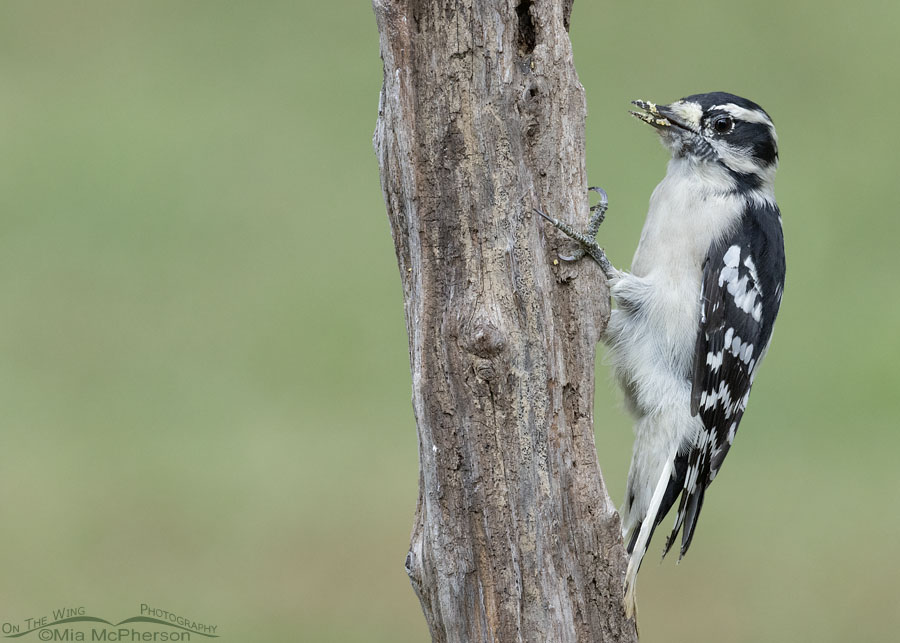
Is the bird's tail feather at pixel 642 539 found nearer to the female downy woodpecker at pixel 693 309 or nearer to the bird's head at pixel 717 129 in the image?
the female downy woodpecker at pixel 693 309

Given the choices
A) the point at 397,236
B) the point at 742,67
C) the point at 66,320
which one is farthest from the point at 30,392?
the point at 742,67

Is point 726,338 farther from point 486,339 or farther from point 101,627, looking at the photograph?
point 101,627

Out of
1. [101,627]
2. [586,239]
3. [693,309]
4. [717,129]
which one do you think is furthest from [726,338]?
[101,627]

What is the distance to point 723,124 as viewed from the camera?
4.37 metres

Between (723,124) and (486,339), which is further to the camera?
(723,124)

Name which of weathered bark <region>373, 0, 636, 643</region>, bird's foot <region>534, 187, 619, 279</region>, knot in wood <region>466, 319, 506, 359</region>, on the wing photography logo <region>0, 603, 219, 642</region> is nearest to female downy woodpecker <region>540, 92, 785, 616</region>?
bird's foot <region>534, 187, 619, 279</region>

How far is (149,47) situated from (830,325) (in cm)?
757

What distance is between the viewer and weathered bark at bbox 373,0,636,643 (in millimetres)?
3301

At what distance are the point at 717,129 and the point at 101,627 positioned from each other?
4485 millimetres

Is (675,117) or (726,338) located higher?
(675,117)

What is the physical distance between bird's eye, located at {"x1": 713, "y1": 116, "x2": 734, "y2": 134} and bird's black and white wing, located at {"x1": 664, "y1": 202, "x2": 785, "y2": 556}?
0.99ft

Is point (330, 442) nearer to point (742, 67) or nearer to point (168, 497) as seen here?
point (168, 497)

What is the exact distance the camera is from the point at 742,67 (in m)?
11.0

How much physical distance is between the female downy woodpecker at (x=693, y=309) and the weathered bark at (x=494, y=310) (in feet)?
2.59
